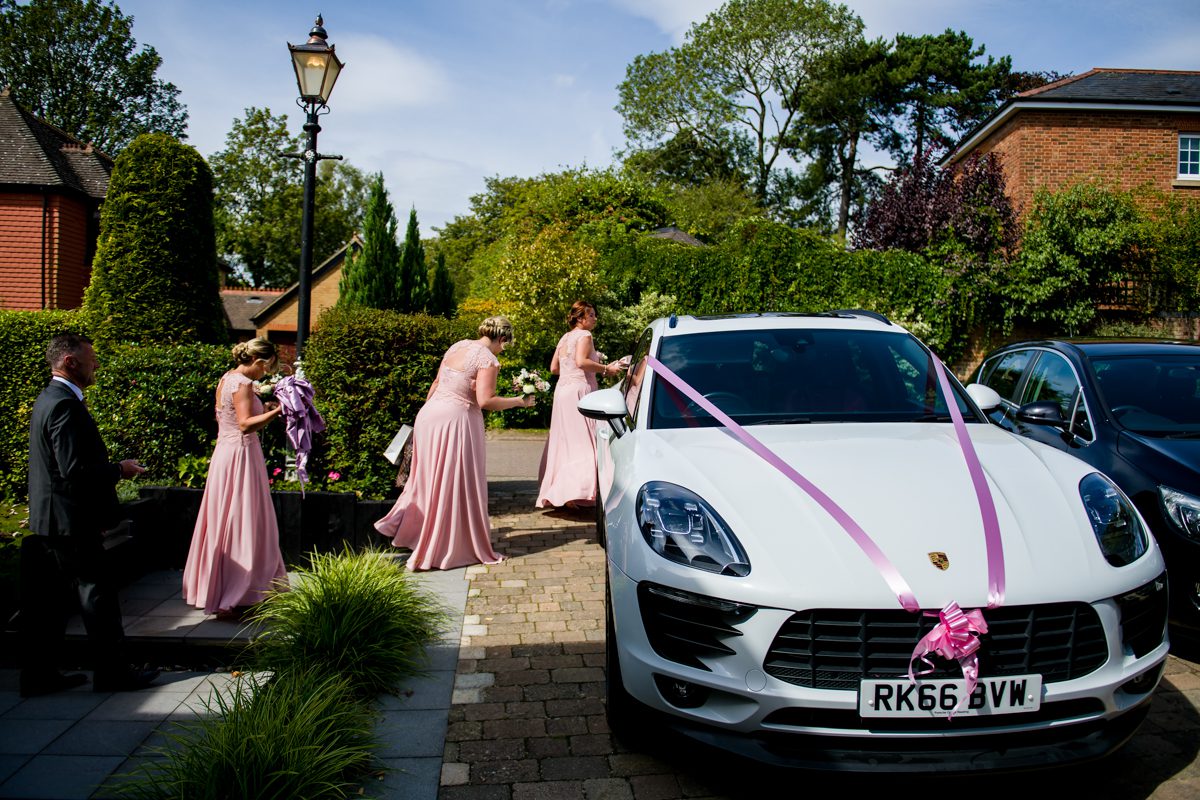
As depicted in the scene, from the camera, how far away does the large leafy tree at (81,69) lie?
1811 inches

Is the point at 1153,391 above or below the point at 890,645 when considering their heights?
above

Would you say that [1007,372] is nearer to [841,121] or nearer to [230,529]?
[230,529]

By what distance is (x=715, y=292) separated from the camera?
1716 cm

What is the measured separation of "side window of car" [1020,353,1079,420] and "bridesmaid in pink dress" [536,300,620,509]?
359 centimetres

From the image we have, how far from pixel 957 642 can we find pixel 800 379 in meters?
1.97

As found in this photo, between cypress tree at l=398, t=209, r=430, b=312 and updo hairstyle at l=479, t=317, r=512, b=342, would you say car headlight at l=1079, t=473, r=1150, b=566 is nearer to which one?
updo hairstyle at l=479, t=317, r=512, b=342

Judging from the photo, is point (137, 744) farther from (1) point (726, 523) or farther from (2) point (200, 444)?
(2) point (200, 444)

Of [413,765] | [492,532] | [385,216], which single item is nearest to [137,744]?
[413,765]

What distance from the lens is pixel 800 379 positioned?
435 cm

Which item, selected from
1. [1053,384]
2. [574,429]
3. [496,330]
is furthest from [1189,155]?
[496,330]

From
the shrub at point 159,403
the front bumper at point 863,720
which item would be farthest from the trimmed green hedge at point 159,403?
the front bumper at point 863,720

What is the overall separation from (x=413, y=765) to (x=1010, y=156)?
75.5 ft

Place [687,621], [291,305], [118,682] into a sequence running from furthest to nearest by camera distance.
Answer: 1. [291,305]
2. [118,682]
3. [687,621]

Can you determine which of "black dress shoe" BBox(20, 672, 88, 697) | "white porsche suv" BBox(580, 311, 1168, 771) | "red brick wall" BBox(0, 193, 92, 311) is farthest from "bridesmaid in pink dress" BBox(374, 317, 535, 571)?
"red brick wall" BBox(0, 193, 92, 311)
